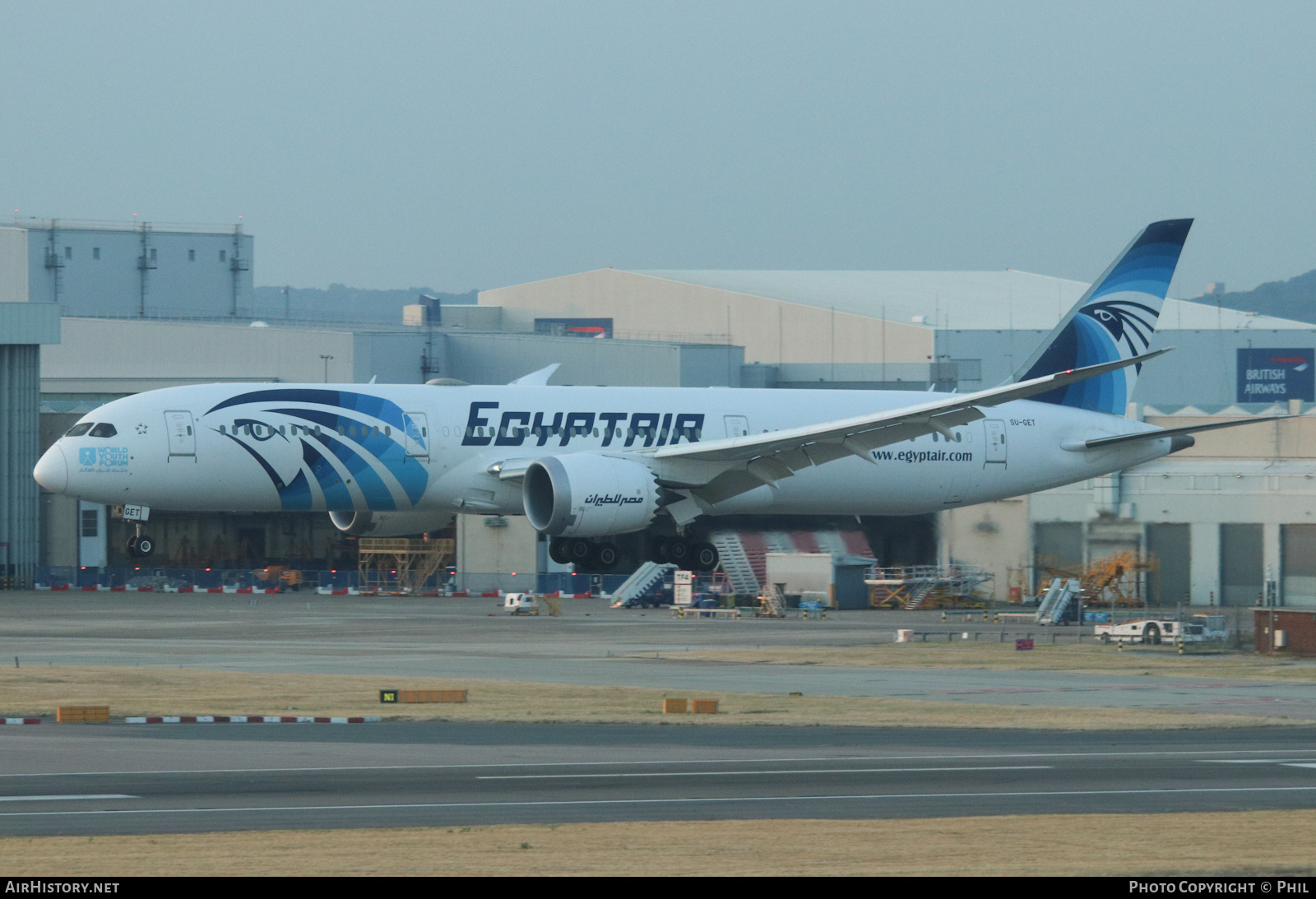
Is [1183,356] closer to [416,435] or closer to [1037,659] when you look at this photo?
[1037,659]

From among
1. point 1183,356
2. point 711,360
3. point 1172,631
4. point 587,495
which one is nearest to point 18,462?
point 711,360

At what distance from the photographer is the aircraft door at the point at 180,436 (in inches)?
1873

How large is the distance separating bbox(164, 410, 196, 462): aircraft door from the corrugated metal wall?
32.1 m

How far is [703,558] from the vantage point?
5244 centimetres

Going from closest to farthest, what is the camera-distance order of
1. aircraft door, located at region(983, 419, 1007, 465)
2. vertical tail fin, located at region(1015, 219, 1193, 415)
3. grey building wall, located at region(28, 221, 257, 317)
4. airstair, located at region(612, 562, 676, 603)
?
1. aircraft door, located at region(983, 419, 1007, 465)
2. vertical tail fin, located at region(1015, 219, 1193, 415)
3. airstair, located at region(612, 562, 676, 603)
4. grey building wall, located at region(28, 221, 257, 317)

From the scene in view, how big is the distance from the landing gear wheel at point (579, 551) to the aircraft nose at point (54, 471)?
1354 centimetres

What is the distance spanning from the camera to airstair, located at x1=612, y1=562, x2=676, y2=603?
69.6 meters

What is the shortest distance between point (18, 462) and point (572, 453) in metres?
36.5

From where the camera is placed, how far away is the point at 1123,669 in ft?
144

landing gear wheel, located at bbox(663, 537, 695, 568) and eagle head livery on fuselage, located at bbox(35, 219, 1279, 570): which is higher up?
eagle head livery on fuselage, located at bbox(35, 219, 1279, 570)

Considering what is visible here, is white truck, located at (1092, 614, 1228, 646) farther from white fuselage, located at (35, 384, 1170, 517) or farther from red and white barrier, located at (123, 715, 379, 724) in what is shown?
red and white barrier, located at (123, 715, 379, 724)

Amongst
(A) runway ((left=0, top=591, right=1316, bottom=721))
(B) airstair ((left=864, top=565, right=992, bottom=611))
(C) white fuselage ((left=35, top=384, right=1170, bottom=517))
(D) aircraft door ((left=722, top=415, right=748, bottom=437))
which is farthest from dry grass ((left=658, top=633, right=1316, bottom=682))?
(B) airstair ((left=864, top=565, right=992, bottom=611))

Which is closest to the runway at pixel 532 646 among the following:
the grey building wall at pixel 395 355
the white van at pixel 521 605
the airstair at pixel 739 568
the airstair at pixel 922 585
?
the white van at pixel 521 605

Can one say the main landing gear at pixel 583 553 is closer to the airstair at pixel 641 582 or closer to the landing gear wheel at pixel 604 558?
the landing gear wheel at pixel 604 558
